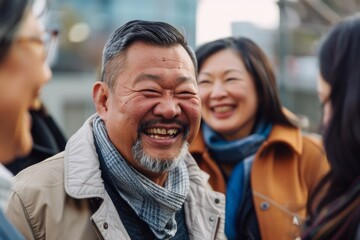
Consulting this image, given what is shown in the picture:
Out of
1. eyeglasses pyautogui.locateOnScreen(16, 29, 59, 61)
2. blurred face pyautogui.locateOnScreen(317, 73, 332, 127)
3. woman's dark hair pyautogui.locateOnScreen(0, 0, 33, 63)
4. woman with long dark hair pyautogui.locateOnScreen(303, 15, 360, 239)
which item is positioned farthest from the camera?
blurred face pyautogui.locateOnScreen(317, 73, 332, 127)

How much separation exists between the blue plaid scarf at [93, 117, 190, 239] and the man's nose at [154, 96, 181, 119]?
0.25 metres

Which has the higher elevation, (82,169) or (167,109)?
(167,109)

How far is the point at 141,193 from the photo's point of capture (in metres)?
2.93

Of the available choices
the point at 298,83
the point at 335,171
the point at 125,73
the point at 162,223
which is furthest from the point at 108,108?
the point at 298,83

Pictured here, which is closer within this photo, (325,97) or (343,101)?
(343,101)

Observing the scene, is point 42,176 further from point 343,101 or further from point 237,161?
point 237,161

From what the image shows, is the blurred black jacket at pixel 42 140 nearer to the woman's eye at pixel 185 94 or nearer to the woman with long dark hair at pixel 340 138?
the woman's eye at pixel 185 94

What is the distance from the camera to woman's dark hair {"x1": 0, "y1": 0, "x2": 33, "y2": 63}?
67.5 inches

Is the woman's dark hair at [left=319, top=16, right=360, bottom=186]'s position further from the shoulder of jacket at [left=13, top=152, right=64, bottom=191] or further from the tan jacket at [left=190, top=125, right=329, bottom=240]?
the tan jacket at [left=190, top=125, right=329, bottom=240]

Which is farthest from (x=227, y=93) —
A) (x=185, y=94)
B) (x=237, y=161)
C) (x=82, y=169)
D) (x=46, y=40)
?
(x=46, y=40)

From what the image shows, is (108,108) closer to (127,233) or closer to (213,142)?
(127,233)

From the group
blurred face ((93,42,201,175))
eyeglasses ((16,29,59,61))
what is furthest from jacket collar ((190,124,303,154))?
eyeglasses ((16,29,59,61))

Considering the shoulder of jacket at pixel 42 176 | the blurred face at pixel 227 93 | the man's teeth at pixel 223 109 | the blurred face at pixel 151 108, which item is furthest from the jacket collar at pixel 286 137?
the shoulder of jacket at pixel 42 176

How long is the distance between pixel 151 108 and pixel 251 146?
121 centimetres
